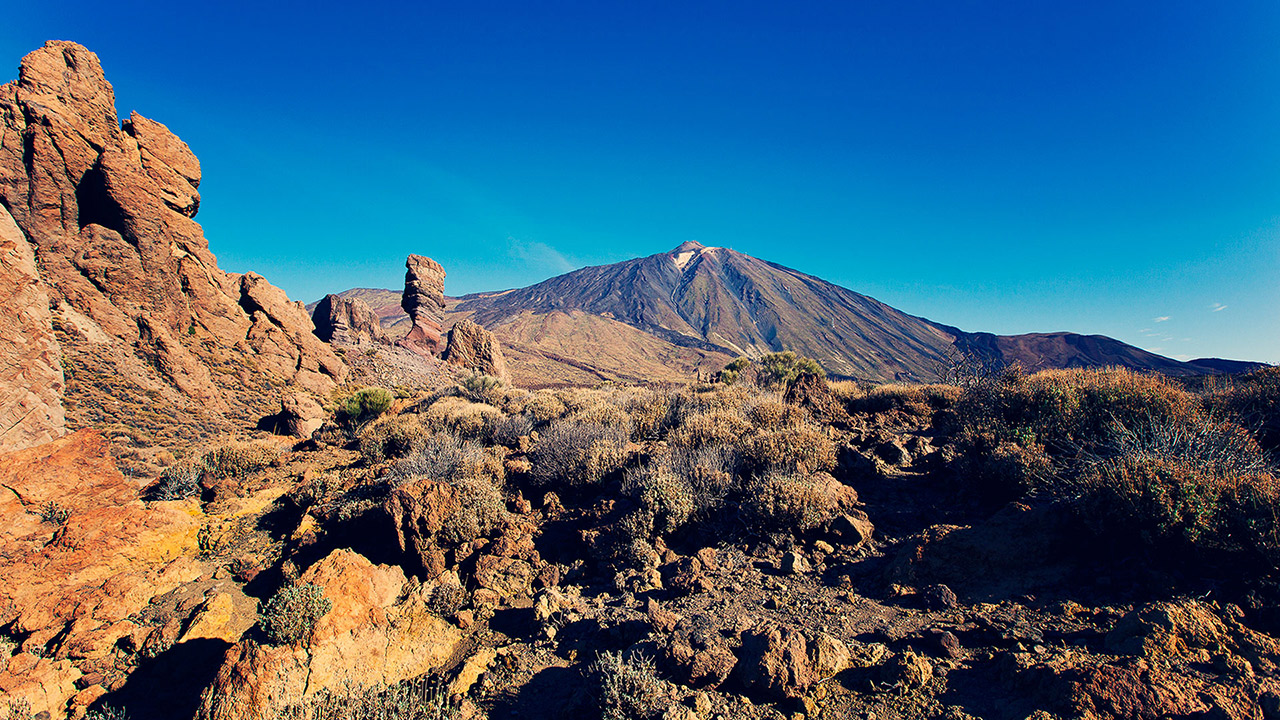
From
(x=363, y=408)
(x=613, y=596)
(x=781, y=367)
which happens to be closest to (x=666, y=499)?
(x=613, y=596)

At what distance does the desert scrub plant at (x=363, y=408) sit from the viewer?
32.2 ft

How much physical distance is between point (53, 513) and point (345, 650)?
4.83m

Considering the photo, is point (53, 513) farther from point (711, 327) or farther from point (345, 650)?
point (711, 327)

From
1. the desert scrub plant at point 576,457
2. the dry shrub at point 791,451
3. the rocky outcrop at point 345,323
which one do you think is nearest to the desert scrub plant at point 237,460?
the desert scrub plant at point 576,457

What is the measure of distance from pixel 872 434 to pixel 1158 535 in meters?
3.66

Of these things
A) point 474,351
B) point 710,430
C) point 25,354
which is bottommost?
point 710,430

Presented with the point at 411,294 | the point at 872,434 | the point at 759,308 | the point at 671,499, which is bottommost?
the point at 671,499

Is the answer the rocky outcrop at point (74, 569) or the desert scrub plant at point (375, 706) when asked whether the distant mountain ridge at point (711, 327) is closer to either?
the rocky outcrop at point (74, 569)

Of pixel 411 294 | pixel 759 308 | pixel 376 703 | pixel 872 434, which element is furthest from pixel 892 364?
pixel 376 703

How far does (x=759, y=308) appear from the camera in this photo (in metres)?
118

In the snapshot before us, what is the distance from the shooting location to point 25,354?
333 inches

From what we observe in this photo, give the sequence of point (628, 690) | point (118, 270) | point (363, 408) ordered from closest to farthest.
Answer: point (628, 690) → point (363, 408) → point (118, 270)

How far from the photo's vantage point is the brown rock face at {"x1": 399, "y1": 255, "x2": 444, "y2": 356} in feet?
78.5

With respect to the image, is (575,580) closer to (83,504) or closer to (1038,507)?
(1038,507)
